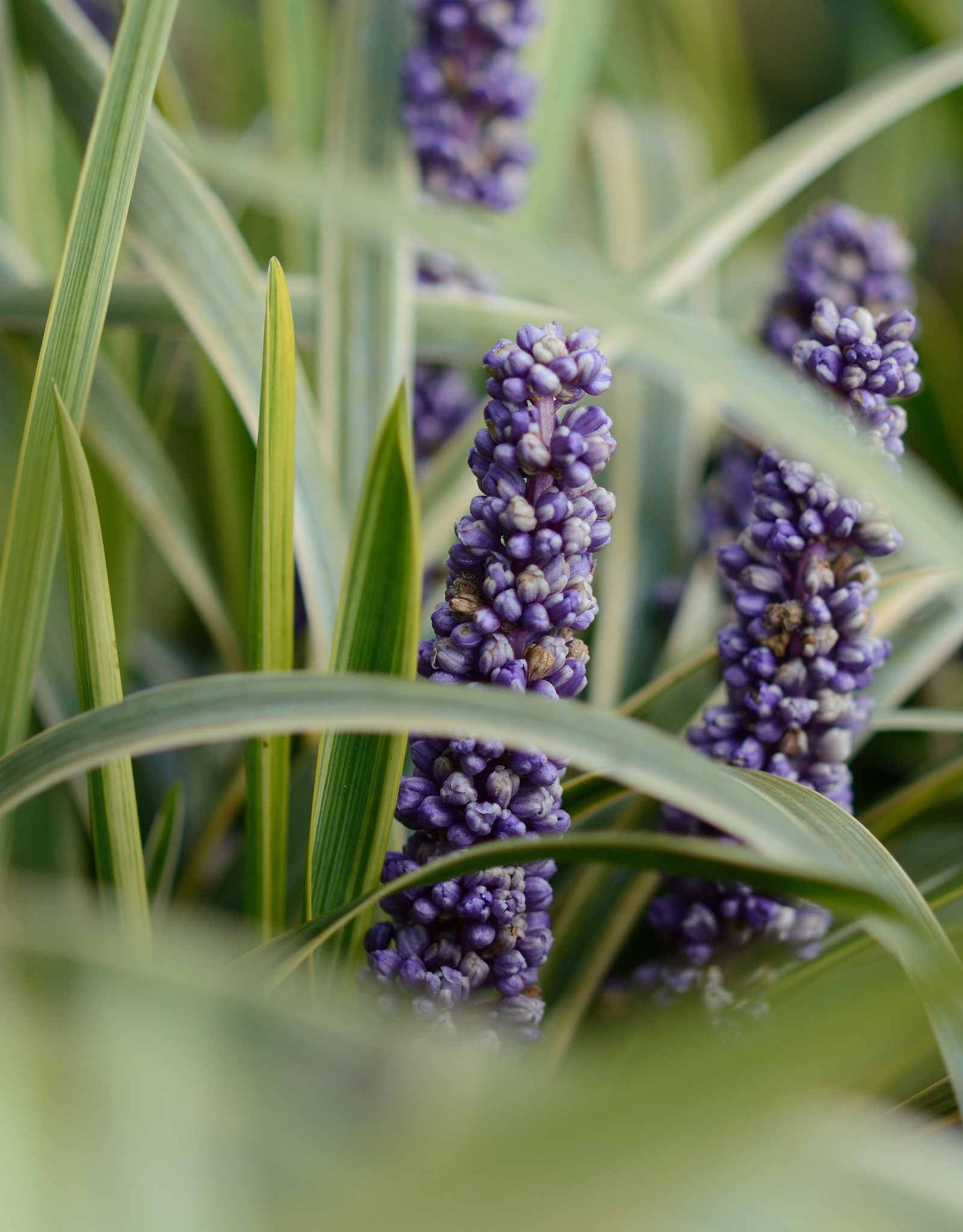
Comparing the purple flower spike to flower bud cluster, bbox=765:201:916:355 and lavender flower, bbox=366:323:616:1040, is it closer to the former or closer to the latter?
lavender flower, bbox=366:323:616:1040

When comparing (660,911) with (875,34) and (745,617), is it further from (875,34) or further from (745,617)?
(875,34)

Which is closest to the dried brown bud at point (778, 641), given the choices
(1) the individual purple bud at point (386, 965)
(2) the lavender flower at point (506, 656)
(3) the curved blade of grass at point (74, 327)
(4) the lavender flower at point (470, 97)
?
(2) the lavender flower at point (506, 656)

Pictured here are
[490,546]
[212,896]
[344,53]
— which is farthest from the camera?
[344,53]

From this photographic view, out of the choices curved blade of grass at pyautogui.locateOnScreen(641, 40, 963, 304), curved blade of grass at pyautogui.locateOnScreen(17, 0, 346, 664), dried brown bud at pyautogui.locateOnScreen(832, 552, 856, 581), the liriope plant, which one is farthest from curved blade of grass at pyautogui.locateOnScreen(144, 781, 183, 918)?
curved blade of grass at pyautogui.locateOnScreen(641, 40, 963, 304)

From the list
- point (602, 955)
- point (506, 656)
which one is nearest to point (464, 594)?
point (506, 656)

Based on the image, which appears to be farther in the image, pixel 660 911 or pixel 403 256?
pixel 403 256

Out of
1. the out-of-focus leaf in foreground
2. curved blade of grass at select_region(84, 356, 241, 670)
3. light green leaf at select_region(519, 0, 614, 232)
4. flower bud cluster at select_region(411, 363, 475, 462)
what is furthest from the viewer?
light green leaf at select_region(519, 0, 614, 232)

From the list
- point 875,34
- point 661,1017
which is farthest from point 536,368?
point 875,34
